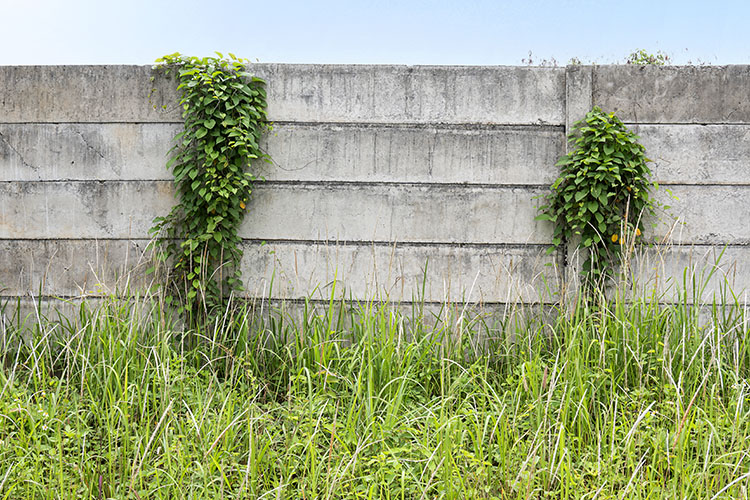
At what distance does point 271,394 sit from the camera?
8.90 feet

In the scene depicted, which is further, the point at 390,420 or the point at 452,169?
the point at 452,169

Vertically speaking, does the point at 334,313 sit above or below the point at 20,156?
below

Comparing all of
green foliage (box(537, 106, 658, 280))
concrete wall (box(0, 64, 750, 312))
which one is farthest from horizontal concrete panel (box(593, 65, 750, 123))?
green foliage (box(537, 106, 658, 280))

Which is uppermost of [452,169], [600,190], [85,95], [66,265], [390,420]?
[85,95]

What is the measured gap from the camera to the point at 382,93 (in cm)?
318

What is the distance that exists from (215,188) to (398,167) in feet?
3.10

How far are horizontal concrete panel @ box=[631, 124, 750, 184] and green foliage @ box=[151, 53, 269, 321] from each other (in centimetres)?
206

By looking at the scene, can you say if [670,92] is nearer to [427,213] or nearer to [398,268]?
[427,213]

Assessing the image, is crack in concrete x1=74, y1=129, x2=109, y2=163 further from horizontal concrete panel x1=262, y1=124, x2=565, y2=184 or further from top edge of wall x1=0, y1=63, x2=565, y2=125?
horizontal concrete panel x1=262, y1=124, x2=565, y2=184

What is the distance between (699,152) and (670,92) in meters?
0.35

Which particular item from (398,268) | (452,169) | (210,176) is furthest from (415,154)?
(210,176)

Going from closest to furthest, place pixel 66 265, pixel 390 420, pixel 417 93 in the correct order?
1. pixel 390 420
2. pixel 417 93
3. pixel 66 265

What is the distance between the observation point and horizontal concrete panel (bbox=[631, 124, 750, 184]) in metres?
3.19

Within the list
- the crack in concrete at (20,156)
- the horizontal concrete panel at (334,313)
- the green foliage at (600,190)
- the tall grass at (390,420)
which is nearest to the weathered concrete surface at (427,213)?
the green foliage at (600,190)
